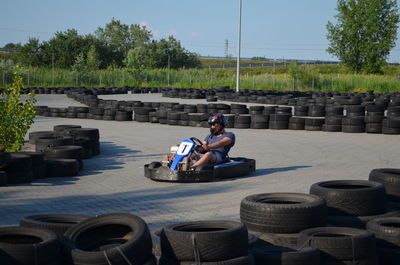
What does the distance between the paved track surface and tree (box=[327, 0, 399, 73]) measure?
48890mm

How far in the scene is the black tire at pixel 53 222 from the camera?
539cm

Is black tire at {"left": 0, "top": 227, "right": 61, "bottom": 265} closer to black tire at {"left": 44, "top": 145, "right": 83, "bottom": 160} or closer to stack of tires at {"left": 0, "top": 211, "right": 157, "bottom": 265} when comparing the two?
stack of tires at {"left": 0, "top": 211, "right": 157, "bottom": 265}

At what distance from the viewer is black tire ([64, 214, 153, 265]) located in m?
4.52

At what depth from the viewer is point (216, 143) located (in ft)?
31.8

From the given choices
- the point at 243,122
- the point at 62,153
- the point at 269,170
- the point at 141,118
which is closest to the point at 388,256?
the point at 269,170

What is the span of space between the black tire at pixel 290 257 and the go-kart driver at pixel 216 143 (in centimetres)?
451

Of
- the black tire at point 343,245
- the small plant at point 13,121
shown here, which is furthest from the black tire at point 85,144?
the black tire at point 343,245

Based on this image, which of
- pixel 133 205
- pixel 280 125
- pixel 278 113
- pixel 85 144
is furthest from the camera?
pixel 278 113

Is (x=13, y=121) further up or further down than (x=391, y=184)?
further up

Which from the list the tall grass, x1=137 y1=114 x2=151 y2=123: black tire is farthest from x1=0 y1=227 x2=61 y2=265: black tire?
the tall grass

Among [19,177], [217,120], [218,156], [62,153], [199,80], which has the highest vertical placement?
[199,80]

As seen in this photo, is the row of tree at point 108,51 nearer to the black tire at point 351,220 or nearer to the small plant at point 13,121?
the small plant at point 13,121

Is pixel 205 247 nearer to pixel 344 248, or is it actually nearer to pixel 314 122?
pixel 344 248

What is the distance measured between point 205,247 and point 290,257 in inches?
27.8
